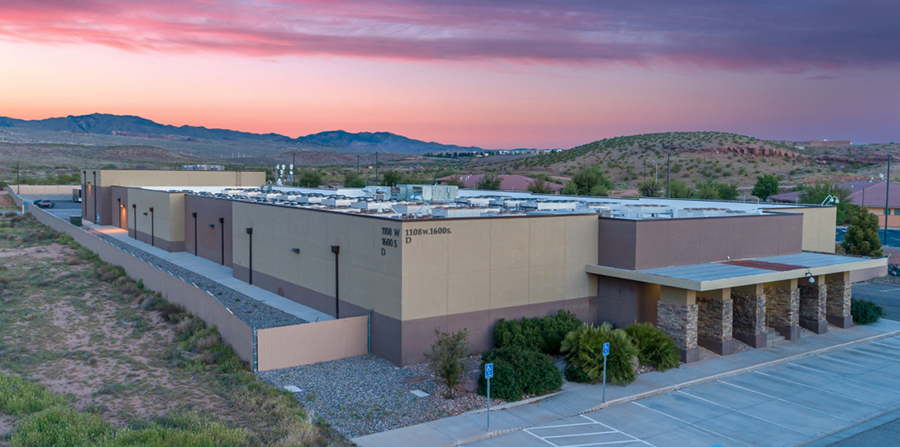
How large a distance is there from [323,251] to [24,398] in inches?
418

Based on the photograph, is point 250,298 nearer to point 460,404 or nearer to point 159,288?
point 159,288

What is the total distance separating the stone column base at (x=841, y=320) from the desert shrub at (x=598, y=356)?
12.2 m

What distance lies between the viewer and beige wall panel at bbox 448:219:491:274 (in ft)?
68.4

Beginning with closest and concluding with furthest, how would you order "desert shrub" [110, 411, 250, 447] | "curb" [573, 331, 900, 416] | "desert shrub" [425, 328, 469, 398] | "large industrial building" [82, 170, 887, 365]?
"desert shrub" [110, 411, 250, 447] < "desert shrub" [425, 328, 469, 398] < "curb" [573, 331, 900, 416] < "large industrial building" [82, 170, 887, 365]

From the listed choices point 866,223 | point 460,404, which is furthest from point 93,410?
point 866,223

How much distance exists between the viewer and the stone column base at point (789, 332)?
24.1 m

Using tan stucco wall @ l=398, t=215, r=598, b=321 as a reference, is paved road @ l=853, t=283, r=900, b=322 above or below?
below

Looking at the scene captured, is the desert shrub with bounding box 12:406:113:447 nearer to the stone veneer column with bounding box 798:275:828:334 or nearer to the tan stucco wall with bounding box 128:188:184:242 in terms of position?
the stone veneer column with bounding box 798:275:828:334

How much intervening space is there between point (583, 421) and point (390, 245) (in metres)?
7.74

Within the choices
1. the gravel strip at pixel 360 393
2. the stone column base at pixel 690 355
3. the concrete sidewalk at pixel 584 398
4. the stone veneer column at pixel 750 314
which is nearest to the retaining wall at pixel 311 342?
the gravel strip at pixel 360 393

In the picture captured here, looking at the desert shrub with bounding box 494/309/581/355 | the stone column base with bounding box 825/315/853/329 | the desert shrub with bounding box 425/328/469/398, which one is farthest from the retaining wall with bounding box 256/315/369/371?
the stone column base with bounding box 825/315/853/329

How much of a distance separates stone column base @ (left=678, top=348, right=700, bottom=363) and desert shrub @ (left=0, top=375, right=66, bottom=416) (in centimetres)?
1725

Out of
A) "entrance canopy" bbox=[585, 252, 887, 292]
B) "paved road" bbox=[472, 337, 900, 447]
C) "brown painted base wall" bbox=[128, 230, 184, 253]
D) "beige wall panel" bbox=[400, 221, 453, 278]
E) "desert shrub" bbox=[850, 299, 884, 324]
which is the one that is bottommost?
"paved road" bbox=[472, 337, 900, 447]

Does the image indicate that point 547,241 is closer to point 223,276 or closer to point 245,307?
point 245,307
